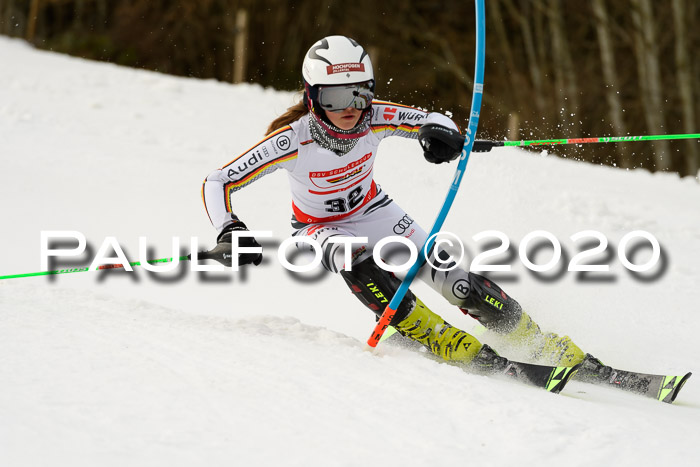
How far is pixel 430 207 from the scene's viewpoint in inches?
260

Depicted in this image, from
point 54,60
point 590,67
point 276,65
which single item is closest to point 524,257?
point 54,60

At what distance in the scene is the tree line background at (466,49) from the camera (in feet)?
53.1


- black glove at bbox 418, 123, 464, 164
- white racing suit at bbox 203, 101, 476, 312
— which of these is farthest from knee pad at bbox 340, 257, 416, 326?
black glove at bbox 418, 123, 464, 164

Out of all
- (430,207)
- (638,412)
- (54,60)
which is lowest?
(638,412)

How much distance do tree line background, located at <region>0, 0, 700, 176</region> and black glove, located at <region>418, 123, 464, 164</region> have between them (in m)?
11.7

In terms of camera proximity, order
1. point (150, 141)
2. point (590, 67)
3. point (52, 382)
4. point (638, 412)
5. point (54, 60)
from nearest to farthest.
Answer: point (52, 382), point (638, 412), point (150, 141), point (54, 60), point (590, 67)

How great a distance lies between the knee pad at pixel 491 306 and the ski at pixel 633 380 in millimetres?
393

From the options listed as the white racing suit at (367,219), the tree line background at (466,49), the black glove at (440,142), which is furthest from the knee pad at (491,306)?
the tree line background at (466,49)

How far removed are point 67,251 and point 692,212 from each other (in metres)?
5.45

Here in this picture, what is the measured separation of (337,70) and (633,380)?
1.95 meters

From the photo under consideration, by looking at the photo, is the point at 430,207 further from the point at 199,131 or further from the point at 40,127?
the point at 40,127

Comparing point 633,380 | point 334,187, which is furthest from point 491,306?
point 334,187

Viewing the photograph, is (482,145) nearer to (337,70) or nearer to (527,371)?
(337,70)

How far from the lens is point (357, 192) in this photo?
3.95m
